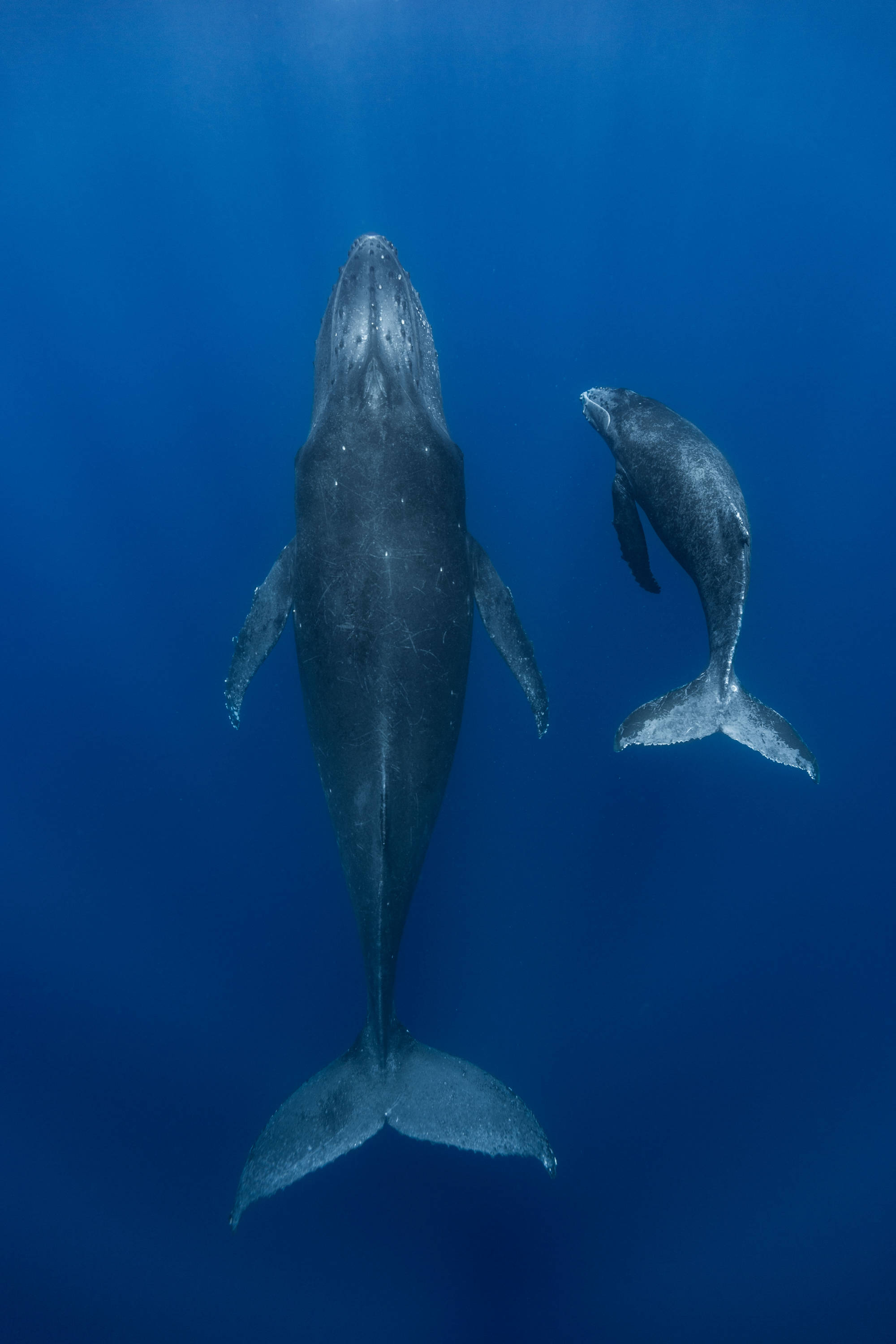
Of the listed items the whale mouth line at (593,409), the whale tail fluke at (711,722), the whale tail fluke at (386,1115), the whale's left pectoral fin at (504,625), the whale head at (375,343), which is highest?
the whale head at (375,343)

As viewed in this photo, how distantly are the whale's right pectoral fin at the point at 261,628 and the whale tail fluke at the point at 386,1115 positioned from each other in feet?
14.2

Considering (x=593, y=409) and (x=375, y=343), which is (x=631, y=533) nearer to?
(x=593, y=409)

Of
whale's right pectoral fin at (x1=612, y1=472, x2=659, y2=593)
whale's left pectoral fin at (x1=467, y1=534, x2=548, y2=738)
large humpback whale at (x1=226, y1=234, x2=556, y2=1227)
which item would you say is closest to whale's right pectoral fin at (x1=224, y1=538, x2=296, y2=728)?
large humpback whale at (x1=226, y1=234, x2=556, y2=1227)

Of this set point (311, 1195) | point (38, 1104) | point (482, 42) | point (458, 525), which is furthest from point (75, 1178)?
point (482, 42)

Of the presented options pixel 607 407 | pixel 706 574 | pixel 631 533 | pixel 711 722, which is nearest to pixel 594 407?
pixel 607 407

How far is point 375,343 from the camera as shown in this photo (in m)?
8.39

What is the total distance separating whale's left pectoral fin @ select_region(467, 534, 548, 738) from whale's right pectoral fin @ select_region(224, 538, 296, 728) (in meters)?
2.31

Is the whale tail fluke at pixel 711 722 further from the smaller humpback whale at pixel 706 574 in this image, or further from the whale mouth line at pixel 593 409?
the whale mouth line at pixel 593 409

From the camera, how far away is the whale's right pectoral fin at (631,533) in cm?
997

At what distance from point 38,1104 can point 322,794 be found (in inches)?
Answer: 275

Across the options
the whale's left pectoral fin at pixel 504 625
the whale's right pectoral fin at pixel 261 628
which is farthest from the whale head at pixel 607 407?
the whale's right pectoral fin at pixel 261 628

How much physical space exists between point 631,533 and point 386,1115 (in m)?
7.88

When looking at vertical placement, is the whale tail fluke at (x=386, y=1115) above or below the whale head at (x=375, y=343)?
below

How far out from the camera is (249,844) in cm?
1164
